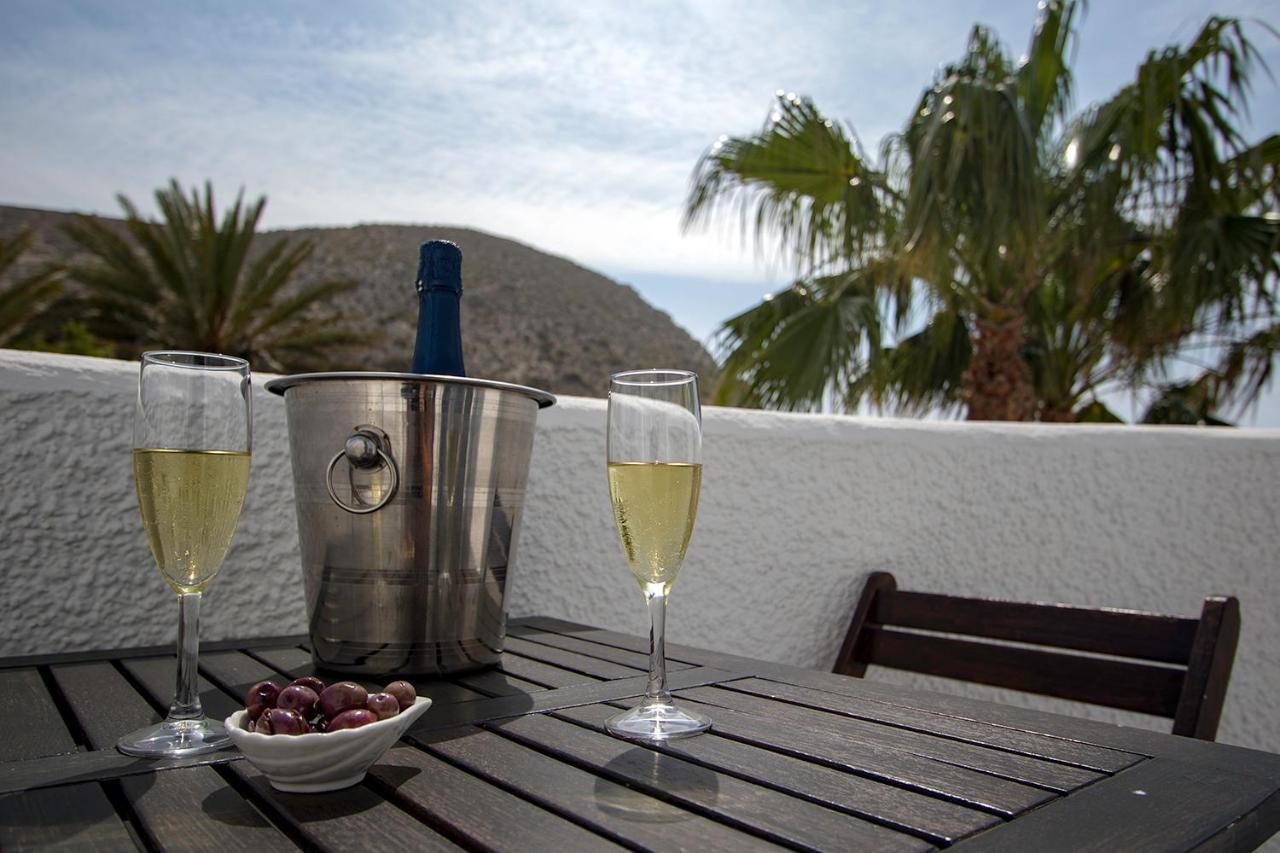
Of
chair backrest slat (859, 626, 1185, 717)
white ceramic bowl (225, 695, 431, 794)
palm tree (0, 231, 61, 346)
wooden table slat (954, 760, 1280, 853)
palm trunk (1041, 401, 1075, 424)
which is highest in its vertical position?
palm tree (0, 231, 61, 346)

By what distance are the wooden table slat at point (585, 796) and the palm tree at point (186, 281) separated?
1148 cm

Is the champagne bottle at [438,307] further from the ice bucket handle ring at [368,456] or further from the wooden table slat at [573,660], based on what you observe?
the wooden table slat at [573,660]

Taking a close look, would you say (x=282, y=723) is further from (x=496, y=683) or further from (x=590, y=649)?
(x=590, y=649)

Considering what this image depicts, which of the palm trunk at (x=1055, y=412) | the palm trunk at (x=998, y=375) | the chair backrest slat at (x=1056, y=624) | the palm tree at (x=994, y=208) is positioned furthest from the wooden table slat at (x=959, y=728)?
the palm trunk at (x=1055, y=412)

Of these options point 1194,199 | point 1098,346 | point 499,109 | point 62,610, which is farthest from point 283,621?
point 499,109

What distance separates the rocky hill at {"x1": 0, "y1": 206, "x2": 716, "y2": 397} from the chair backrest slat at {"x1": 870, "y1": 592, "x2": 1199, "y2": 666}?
76.0ft

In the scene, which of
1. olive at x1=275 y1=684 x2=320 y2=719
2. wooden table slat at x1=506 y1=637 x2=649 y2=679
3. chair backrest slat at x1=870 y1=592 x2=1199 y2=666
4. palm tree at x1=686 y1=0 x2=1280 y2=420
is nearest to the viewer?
olive at x1=275 y1=684 x2=320 y2=719

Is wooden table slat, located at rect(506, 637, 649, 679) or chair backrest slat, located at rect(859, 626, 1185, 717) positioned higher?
wooden table slat, located at rect(506, 637, 649, 679)

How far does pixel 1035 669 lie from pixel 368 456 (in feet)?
4.59

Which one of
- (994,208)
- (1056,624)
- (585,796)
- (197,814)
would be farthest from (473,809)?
(994,208)

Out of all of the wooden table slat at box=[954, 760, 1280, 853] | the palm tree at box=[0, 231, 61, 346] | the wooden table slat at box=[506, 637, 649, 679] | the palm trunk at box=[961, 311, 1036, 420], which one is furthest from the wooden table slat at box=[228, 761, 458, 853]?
the palm tree at box=[0, 231, 61, 346]

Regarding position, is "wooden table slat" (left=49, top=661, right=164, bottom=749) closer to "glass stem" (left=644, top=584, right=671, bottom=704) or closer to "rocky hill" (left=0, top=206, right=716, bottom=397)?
"glass stem" (left=644, top=584, right=671, bottom=704)

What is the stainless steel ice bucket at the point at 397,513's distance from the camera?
1042mm

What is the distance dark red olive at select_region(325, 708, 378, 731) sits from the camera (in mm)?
653
